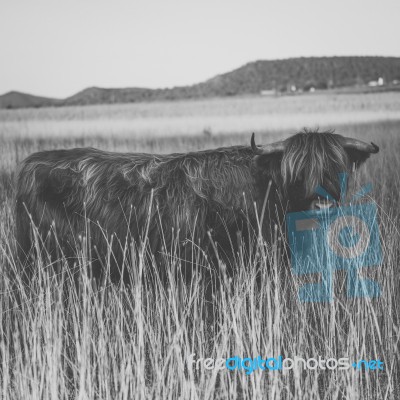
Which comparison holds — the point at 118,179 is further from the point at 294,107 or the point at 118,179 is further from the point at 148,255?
the point at 294,107

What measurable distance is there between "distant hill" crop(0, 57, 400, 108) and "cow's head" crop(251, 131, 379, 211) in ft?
11.5

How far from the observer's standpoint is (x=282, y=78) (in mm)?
15281

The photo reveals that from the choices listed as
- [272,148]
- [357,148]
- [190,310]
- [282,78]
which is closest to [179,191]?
[272,148]

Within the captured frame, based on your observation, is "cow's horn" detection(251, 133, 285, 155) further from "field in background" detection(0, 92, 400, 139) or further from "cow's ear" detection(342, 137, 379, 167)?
"field in background" detection(0, 92, 400, 139)

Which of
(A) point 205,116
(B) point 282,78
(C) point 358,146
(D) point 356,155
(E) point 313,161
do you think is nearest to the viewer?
(E) point 313,161

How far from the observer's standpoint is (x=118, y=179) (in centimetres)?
330

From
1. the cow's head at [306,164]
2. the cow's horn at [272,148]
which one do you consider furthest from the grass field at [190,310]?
the cow's horn at [272,148]

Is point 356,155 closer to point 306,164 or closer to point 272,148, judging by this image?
point 306,164

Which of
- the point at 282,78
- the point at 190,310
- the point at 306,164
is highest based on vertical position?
the point at 282,78

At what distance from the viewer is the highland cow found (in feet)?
10.1

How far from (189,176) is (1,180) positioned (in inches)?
175

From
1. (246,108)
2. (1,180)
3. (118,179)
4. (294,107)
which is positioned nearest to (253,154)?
(118,179)

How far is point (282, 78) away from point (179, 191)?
42.8ft

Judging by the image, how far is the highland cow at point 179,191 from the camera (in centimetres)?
309
